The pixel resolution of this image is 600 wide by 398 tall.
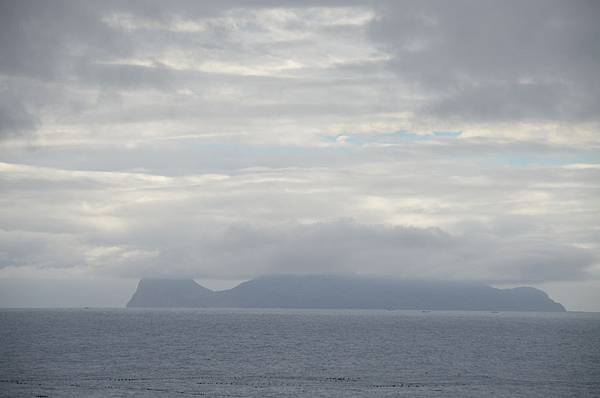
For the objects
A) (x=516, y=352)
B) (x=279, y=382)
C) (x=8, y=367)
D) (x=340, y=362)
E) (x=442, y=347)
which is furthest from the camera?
(x=442, y=347)

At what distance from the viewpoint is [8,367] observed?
13050 centimetres

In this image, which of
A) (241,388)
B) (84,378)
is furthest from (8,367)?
(241,388)

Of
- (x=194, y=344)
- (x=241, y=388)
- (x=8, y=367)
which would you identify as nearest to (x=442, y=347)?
(x=194, y=344)

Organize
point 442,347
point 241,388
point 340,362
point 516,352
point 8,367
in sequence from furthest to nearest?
point 442,347, point 516,352, point 340,362, point 8,367, point 241,388

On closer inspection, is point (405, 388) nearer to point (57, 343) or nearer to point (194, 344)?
point (194, 344)

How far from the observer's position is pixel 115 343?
195250 mm

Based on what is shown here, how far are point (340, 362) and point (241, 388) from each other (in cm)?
4371

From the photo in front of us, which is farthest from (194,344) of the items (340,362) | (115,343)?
(340,362)

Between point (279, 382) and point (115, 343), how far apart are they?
92.9m

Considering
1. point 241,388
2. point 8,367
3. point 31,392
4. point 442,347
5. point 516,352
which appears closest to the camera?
point 31,392

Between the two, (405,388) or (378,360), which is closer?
(405,388)

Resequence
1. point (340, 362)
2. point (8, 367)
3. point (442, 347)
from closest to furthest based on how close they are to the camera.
Answer: point (8, 367) < point (340, 362) < point (442, 347)

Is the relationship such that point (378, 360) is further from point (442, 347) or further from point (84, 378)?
point (84, 378)

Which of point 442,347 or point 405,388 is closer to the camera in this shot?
point 405,388
